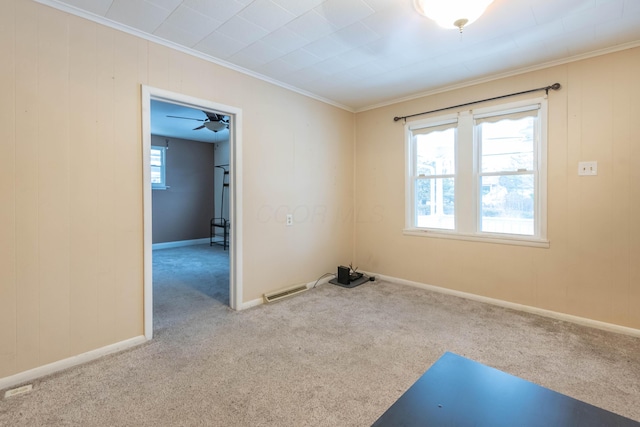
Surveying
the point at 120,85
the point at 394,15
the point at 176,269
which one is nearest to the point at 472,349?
the point at 394,15

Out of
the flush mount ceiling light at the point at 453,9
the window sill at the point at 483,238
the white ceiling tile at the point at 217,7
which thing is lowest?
the window sill at the point at 483,238

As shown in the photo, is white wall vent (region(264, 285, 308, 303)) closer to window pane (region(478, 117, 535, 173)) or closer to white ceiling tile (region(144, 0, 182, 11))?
window pane (region(478, 117, 535, 173))

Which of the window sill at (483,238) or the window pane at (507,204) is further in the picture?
the window pane at (507,204)

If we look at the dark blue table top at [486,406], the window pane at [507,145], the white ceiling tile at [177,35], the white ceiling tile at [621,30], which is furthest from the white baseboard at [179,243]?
the white ceiling tile at [621,30]

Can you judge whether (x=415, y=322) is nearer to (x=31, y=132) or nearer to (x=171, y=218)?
(x=31, y=132)

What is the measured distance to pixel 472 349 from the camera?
237cm

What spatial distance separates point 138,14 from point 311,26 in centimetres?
126

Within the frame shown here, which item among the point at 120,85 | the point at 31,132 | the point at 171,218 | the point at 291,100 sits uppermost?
the point at 291,100

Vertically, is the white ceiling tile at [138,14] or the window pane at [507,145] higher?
the white ceiling tile at [138,14]

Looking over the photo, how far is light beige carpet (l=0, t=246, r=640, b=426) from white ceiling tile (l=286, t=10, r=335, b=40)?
2.53m

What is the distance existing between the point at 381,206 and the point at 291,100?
190cm

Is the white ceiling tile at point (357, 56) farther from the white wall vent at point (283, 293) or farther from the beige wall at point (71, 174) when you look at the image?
the white wall vent at point (283, 293)

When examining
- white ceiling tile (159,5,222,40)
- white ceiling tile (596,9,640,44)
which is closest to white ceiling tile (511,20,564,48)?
white ceiling tile (596,9,640,44)

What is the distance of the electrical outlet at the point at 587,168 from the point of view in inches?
108
